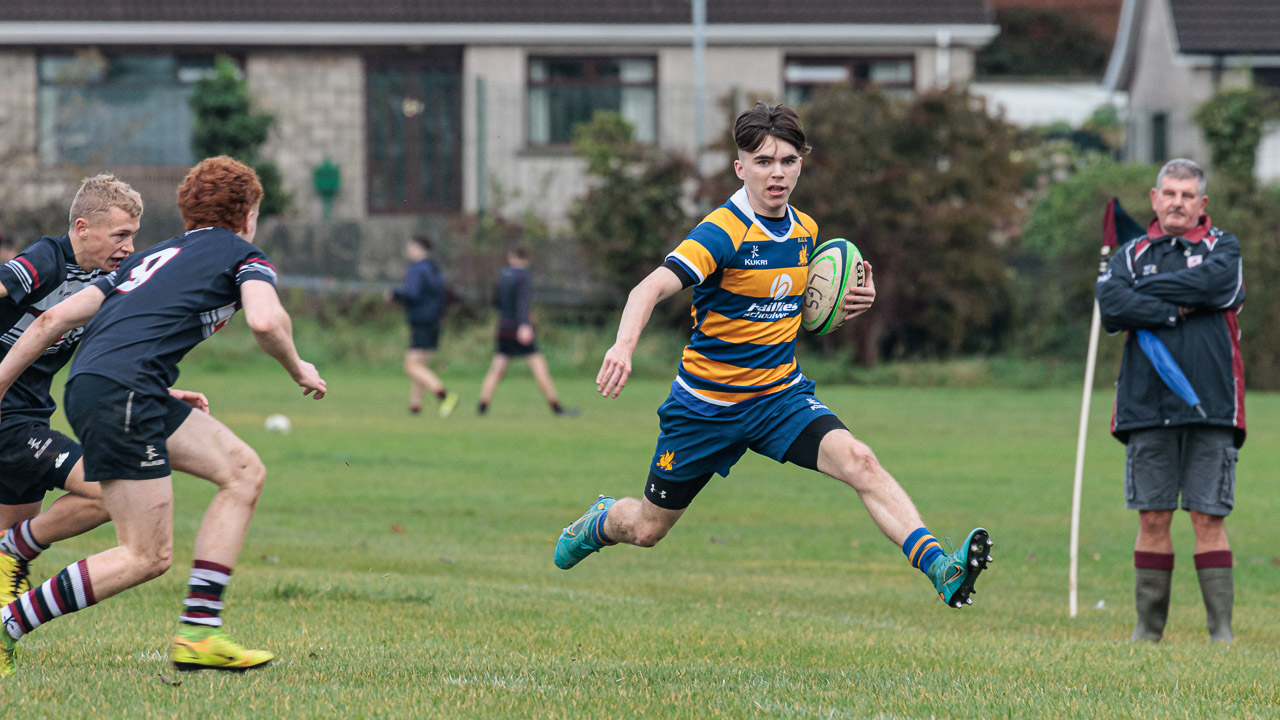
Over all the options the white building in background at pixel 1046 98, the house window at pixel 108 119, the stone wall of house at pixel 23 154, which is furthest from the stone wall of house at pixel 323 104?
the white building in background at pixel 1046 98

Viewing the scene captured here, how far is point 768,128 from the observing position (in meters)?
6.46

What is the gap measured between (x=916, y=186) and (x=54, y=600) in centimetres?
2237

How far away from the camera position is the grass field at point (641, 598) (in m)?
5.54

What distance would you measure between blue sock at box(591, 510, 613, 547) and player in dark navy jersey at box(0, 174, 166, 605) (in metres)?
2.21

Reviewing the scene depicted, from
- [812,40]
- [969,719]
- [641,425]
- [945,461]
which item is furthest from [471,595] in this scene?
[812,40]

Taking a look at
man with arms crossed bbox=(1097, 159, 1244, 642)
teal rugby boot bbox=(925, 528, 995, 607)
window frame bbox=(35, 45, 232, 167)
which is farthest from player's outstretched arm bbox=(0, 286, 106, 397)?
window frame bbox=(35, 45, 232, 167)

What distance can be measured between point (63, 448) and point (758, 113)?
3350mm

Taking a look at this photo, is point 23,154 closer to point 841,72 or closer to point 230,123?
point 230,123

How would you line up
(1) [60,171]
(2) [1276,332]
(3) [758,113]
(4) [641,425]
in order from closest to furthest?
(3) [758,113] → (4) [641,425] → (2) [1276,332] → (1) [60,171]

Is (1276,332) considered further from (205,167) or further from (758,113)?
(205,167)

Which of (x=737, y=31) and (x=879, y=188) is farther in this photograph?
(x=737, y=31)

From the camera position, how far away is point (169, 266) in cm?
581

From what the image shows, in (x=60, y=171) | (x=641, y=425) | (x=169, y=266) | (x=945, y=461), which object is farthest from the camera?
(x=60, y=171)

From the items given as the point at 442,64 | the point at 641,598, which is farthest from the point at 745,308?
the point at 442,64
